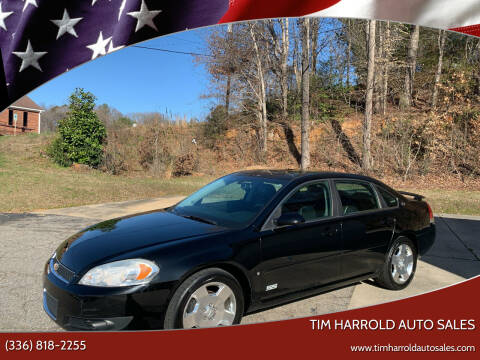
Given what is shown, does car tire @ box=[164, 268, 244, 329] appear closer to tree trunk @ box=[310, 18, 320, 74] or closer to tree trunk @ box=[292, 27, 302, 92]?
tree trunk @ box=[310, 18, 320, 74]

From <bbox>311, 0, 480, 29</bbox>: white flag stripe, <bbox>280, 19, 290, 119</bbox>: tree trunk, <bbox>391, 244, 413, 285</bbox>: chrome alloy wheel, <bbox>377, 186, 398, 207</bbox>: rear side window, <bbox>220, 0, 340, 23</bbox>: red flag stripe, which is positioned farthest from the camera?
<bbox>280, 19, 290, 119</bbox>: tree trunk

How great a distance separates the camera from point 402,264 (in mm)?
4801

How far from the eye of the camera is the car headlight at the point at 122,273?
9.67 feet

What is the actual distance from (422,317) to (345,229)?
1.27 m

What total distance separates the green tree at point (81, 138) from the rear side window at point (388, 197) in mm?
16567

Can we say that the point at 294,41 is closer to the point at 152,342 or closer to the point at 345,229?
the point at 345,229

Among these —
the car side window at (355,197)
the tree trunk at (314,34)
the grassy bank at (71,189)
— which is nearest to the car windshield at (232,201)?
the car side window at (355,197)

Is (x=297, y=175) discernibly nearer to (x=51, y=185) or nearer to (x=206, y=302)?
(x=206, y=302)

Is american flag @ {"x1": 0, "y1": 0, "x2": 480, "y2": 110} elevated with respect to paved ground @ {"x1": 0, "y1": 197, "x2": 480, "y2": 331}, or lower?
elevated

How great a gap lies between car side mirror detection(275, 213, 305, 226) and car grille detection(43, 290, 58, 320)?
204cm

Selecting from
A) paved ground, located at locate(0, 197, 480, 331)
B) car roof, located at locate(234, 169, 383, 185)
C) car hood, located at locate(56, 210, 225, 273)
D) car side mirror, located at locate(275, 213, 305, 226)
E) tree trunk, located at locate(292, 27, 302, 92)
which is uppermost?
tree trunk, located at locate(292, 27, 302, 92)

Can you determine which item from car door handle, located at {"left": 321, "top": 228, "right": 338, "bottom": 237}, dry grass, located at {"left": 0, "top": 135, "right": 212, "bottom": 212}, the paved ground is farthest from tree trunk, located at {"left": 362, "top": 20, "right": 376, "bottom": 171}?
car door handle, located at {"left": 321, "top": 228, "right": 338, "bottom": 237}

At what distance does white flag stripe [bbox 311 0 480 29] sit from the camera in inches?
123

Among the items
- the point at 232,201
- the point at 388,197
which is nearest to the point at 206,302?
the point at 232,201
